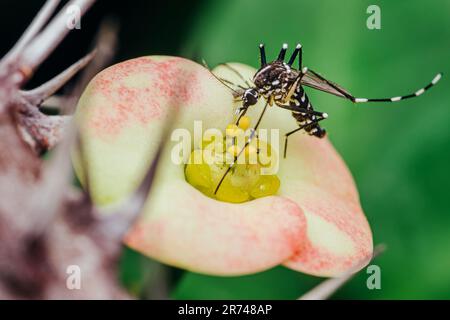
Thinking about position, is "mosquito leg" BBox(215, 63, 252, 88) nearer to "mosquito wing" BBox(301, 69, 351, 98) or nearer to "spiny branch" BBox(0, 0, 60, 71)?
"mosquito wing" BBox(301, 69, 351, 98)

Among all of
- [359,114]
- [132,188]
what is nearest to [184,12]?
[359,114]

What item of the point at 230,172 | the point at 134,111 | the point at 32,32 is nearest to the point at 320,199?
the point at 230,172

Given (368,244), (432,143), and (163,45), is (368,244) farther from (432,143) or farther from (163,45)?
(163,45)

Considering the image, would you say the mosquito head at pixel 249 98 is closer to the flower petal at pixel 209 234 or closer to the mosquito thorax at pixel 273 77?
the mosquito thorax at pixel 273 77

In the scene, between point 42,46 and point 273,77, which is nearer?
point 42,46

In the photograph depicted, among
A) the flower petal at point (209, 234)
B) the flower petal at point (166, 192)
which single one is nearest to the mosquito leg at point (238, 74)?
the flower petal at point (166, 192)

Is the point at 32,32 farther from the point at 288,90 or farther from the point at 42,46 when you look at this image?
the point at 288,90

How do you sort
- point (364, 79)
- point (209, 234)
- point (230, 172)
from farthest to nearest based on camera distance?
point (364, 79) → point (230, 172) → point (209, 234)
